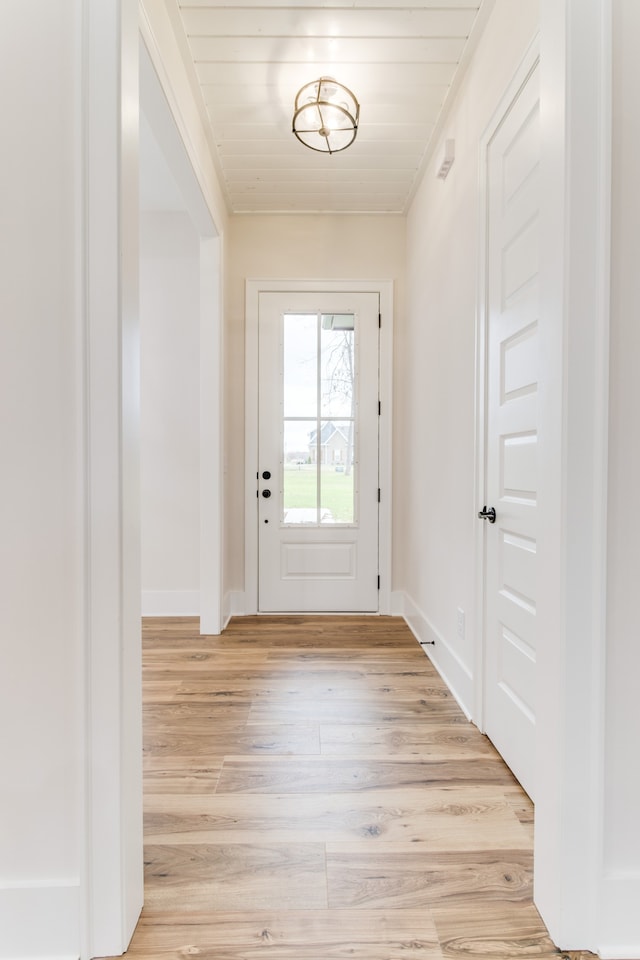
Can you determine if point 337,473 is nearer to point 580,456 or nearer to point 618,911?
point 580,456

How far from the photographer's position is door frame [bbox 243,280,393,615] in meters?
3.44

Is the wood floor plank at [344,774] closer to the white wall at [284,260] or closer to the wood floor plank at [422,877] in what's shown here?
the wood floor plank at [422,877]

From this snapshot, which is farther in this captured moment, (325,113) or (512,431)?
(325,113)

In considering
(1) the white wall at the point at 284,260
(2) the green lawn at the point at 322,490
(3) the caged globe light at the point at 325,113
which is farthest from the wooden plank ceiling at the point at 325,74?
(2) the green lawn at the point at 322,490

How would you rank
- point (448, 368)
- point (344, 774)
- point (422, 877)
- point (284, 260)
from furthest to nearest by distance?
point (284, 260) < point (448, 368) < point (344, 774) < point (422, 877)

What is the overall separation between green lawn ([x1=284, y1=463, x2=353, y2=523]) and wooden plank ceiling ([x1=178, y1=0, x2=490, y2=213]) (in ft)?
5.78

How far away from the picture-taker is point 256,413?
3.46 m

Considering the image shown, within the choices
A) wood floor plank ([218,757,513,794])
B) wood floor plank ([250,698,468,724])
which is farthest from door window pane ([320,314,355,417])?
wood floor plank ([218,757,513,794])

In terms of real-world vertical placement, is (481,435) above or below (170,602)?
above

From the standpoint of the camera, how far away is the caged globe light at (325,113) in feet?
7.19

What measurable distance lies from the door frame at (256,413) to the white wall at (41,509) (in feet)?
7.95

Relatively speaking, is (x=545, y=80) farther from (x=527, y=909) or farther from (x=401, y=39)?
(x=527, y=909)

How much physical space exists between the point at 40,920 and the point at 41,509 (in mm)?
836

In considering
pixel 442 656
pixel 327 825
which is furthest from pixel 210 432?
pixel 327 825
